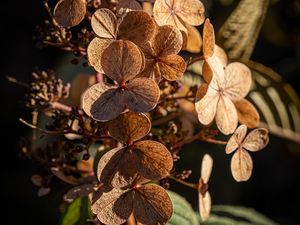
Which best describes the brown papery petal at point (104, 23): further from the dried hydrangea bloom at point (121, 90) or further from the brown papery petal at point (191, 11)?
the brown papery petal at point (191, 11)

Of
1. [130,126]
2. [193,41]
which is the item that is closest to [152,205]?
[130,126]

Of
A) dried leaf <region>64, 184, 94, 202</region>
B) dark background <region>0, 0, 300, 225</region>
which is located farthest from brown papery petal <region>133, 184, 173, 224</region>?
dark background <region>0, 0, 300, 225</region>

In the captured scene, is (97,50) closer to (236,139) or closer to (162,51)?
(162,51)

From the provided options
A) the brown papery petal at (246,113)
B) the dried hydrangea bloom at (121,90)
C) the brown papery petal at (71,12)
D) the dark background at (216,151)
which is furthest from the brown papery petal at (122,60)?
the dark background at (216,151)

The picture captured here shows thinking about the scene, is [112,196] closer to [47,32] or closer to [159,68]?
[159,68]

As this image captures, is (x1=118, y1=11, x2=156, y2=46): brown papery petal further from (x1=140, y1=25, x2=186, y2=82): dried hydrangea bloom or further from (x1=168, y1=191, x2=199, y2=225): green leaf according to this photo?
(x1=168, y1=191, x2=199, y2=225): green leaf

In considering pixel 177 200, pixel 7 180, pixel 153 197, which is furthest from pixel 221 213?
pixel 7 180
